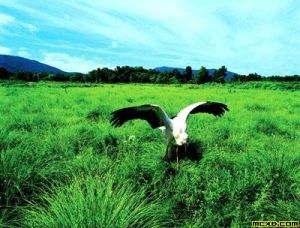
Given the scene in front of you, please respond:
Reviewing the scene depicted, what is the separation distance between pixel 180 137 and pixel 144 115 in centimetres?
67

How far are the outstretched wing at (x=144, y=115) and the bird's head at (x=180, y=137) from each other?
18cm

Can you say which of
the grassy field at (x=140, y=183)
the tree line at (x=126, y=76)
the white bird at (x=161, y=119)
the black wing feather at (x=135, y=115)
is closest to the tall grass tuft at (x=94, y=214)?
the grassy field at (x=140, y=183)

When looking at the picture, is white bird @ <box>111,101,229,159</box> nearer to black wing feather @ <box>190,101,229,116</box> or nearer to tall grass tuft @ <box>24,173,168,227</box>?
black wing feather @ <box>190,101,229,116</box>

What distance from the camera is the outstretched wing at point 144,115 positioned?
15.8 ft

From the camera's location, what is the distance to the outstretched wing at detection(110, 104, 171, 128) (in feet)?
15.8

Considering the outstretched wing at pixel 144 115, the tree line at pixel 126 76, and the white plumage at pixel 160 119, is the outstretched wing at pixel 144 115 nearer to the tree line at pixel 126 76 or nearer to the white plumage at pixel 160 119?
the white plumage at pixel 160 119

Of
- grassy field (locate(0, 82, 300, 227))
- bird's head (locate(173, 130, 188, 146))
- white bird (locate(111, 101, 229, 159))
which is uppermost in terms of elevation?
white bird (locate(111, 101, 229, 159))

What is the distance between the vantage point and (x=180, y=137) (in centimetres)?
477

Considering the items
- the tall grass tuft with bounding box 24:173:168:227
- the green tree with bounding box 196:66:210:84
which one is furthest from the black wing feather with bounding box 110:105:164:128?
the green tree with bounding box 196:66:210:84

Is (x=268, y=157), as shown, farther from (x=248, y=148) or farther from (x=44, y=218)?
(x=44, y=218)

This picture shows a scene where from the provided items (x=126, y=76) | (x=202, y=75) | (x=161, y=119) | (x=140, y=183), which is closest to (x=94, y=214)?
(x=140, y=183)

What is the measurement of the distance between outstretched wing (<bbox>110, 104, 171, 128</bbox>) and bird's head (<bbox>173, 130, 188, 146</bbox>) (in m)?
0.18

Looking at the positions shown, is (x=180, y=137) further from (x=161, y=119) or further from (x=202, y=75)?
(x=202, y=75)

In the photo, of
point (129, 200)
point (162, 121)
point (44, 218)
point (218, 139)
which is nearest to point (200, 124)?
point (218, 139)
